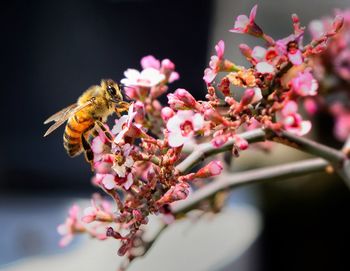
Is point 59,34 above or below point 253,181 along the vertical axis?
above

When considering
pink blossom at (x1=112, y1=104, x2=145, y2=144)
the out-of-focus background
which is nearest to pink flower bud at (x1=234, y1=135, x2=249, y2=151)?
pink blossom at (x1=112, y1=104, x2=145, y2=144)

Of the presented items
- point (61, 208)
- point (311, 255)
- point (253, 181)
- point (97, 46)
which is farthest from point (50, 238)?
point (253, 181)

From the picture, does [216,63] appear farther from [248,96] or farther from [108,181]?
[108,181]

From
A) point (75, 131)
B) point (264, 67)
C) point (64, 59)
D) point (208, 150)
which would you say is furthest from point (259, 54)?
point (64, 59)

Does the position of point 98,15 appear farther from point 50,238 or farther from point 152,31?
point 50,238

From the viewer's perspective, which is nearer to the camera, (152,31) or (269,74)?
(269,74)

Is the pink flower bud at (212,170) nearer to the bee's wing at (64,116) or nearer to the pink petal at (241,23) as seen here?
the pink petal at (241,23)

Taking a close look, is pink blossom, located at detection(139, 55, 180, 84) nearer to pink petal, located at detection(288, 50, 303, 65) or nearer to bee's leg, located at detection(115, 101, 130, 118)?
bee's leg, located at detection(115, 101, 130, 118)
